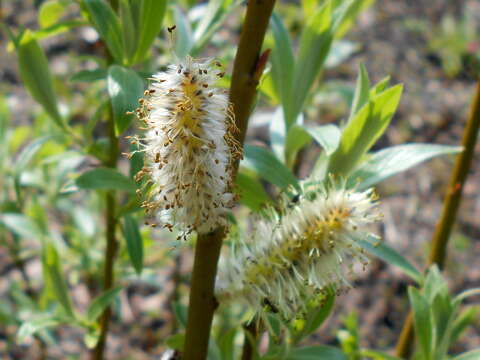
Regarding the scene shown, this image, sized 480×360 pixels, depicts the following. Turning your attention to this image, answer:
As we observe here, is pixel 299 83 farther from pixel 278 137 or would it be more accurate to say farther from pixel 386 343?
pixel 386 343

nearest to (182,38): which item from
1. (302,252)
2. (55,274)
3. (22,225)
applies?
(302,252)

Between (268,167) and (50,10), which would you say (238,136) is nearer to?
(268,167)

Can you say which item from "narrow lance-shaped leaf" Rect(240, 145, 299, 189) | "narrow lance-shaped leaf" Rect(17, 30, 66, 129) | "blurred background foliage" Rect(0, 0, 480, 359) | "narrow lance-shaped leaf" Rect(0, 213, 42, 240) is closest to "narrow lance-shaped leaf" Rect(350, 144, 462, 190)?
"blurred background foliage" Rect(0, 0, 480, 359)

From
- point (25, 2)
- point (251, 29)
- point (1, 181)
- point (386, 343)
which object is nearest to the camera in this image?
point (251, 29)

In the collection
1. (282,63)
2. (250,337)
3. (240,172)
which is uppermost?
(282,63)

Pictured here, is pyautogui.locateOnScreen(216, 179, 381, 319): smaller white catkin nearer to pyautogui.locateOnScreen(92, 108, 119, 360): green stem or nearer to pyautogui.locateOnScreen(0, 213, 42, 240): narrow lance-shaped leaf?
pyautogui.locateOnScreen(92, 108, 119, 360): green stem

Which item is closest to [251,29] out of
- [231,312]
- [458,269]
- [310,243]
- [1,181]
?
[310,243]
